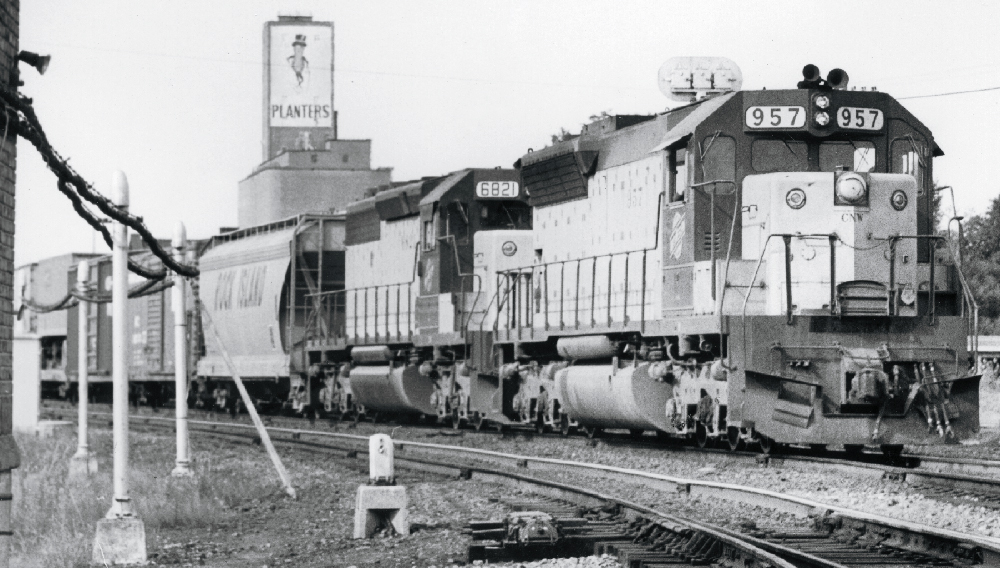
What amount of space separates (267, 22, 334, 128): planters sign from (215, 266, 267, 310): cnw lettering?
43203mm

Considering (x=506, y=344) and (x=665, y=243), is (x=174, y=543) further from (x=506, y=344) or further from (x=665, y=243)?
(x=506, y=344)

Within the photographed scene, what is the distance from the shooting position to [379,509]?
36.1ft

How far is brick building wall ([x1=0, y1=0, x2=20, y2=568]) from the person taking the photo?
758 cm

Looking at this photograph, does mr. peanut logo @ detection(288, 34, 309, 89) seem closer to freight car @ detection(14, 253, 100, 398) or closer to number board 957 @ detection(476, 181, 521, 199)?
freight car @ detection(14, 253, 100, 398)

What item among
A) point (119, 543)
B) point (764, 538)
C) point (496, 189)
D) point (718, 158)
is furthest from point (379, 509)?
point (496, 189)

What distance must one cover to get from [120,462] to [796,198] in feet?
22.3

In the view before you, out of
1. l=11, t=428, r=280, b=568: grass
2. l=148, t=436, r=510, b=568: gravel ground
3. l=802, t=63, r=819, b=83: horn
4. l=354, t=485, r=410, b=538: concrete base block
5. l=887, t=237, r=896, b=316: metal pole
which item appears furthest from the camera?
l=802, t=63, r=819, b=83: horn

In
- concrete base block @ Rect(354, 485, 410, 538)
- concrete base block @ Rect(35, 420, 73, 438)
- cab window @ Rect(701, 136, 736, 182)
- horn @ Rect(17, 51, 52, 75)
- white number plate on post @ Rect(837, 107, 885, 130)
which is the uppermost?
white number plate on post @ Rect(837, 107, 885, 130)

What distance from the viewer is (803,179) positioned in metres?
13.9

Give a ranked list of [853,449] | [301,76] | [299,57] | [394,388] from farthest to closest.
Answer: [299,57], [301,76], [394,388], [853,449]

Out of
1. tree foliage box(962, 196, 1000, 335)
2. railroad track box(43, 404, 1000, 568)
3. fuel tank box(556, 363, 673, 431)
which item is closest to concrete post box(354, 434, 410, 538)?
railroad track box(43, 404, 1000, 568)

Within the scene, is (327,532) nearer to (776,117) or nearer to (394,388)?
(776,117)

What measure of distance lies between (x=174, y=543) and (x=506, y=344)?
9289 mm

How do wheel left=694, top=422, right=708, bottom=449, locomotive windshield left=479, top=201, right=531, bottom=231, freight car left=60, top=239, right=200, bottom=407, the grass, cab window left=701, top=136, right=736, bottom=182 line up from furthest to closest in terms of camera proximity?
freight car left=60, top=239, right=200, bottom=407
locomotive windshield left=479, top=201, right=531, bottom=231
wheel left=694, top=422, right=708, bottom=449
cab window left=701, top=136, right=736, bottom=182
the grass
